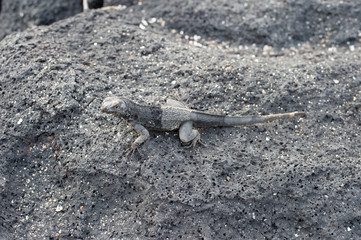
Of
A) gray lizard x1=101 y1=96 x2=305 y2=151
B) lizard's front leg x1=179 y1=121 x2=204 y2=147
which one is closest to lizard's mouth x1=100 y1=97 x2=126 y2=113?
gray lizard x1=101 y1=96 x2=305 y2=151

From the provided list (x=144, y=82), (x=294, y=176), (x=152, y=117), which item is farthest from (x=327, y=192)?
(x=144, y=82)

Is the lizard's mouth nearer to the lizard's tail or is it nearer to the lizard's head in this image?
the lizard's head

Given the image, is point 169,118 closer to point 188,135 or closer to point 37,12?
point 188,135

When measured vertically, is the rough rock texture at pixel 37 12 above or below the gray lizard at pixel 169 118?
above

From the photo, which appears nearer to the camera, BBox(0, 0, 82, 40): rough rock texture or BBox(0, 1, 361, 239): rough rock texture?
BBox(0, 1, 361, 239): rough rock texture

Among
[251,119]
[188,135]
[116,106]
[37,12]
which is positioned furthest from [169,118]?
[37,12]

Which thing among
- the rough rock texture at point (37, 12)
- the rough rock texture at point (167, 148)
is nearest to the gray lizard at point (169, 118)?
the rough rock texture at point (167, 148)

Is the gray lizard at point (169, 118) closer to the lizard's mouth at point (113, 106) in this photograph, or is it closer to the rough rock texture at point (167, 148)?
the lizard's mouth at point (113, 106)
